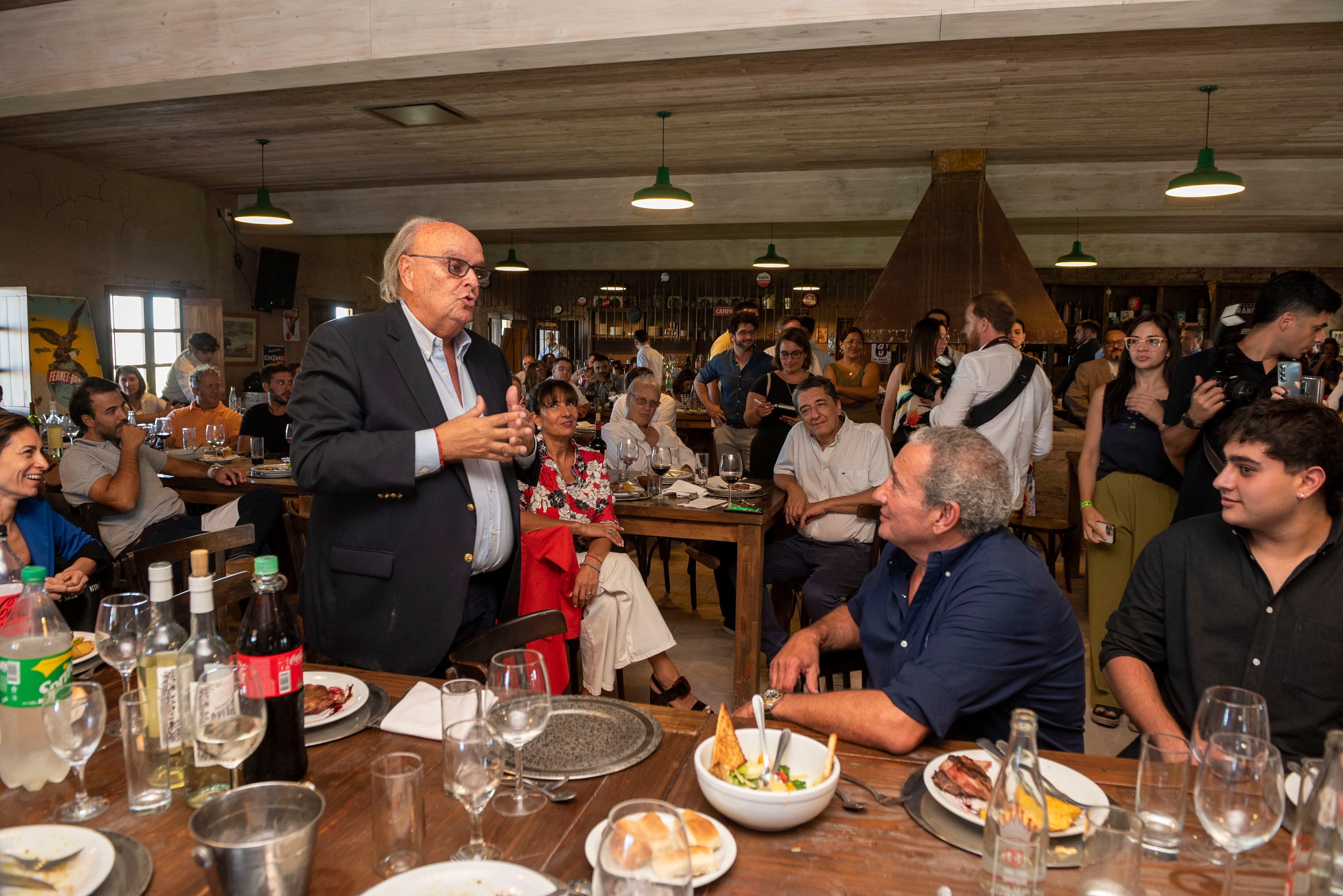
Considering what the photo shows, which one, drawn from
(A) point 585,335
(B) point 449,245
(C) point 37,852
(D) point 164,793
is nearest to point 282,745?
(D) point 164,793

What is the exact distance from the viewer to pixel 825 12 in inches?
138

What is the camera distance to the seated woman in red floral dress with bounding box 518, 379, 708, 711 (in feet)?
11.4

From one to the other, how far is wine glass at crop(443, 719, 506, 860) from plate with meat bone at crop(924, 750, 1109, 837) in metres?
0.67

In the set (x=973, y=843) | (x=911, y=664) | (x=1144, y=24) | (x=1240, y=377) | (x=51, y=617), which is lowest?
(x=973, y=843)

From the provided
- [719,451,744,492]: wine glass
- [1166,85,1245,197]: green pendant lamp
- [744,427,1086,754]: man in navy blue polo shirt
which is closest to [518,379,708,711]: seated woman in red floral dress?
[719,451,744,492]: wine glass

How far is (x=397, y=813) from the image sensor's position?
116cm

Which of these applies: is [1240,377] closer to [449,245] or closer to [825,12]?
[825,12]

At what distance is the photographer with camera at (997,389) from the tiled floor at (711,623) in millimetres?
1055

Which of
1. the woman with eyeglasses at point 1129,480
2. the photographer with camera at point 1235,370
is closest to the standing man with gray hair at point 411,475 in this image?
the photographer with camera at point 1235,370

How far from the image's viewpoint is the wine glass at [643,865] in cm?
83

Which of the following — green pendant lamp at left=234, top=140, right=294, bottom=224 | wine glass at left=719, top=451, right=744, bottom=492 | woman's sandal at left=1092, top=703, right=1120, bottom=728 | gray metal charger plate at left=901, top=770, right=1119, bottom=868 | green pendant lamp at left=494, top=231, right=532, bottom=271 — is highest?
green pendant lamp at left=494, top=231, right=532, bottom=271

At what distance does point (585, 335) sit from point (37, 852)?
1502cm

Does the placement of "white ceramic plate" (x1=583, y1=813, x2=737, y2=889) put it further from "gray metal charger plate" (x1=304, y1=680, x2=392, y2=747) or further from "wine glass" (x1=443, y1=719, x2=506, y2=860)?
"gray metal charger plate" (x1=304, y1=680, x2=392, y2=747)

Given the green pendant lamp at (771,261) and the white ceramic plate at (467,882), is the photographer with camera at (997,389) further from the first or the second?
the green pendant lamp at (771,261)
